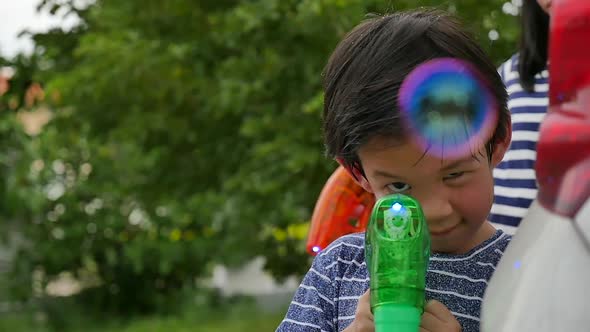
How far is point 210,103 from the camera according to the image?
15.3ft

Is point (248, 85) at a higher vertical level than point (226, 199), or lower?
higher

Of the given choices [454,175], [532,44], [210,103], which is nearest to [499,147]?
[454,175]

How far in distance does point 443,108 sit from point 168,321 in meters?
6.80

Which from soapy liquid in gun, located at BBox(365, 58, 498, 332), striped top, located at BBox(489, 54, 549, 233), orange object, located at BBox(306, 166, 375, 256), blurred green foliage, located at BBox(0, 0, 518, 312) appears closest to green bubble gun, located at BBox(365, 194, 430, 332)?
soapy liquid in gun, located at BBox(365, 58, 498, 332)

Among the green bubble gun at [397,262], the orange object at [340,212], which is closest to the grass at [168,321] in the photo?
the orange object at [340,212]

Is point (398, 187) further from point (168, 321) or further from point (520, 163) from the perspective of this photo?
point (168, 321)

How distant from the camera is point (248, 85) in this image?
174 inches

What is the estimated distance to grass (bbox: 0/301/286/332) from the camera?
7.34 metres

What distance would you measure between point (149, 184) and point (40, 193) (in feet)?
8.66

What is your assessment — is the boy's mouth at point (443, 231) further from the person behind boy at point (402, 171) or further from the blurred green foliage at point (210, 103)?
the blurred green foliage at point (210, 103)

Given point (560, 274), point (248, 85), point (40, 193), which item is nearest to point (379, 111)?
point (560, 274)

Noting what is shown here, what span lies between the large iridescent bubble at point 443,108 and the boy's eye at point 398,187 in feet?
0.21

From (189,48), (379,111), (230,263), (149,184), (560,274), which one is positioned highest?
(189,48)

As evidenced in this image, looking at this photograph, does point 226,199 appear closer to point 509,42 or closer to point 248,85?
point 248,85
